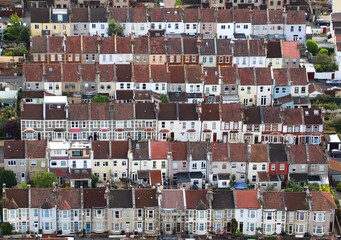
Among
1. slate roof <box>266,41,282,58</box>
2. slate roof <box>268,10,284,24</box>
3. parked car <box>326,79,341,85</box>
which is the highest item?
slate roof <box>268,10,284,24</box>

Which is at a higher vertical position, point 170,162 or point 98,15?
point 98,15

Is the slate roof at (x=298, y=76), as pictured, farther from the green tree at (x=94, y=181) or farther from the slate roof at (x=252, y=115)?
the green tree at (x=94, y=181)

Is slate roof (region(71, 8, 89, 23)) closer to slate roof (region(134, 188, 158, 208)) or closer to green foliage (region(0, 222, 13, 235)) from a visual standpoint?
slate roof (region(134, 188, 158, 208))

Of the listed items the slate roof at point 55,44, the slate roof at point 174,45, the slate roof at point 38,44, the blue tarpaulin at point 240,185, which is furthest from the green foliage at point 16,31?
the blue tarpaulin at point 240,185

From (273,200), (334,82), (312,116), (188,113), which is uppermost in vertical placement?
(334,82)

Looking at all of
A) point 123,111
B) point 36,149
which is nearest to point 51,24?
point 123,111

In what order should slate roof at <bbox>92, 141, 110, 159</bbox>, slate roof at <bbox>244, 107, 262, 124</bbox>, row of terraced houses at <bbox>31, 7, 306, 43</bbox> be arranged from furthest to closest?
1. row of terraced houses at <bbox>31, 7, 306, 43</bbox>
2. slate roof at <bbox>244, 107, 262, 124</bbox>
3. slate roof at <bbox>92, 141, 110, 159</bbox>

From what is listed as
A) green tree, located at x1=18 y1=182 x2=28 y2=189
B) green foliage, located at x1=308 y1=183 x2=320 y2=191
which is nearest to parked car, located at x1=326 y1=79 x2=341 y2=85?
green foliage, located at x1=308 y1=183 x2=320 y2=191

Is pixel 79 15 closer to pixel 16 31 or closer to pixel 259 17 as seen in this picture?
pixel 16 31
